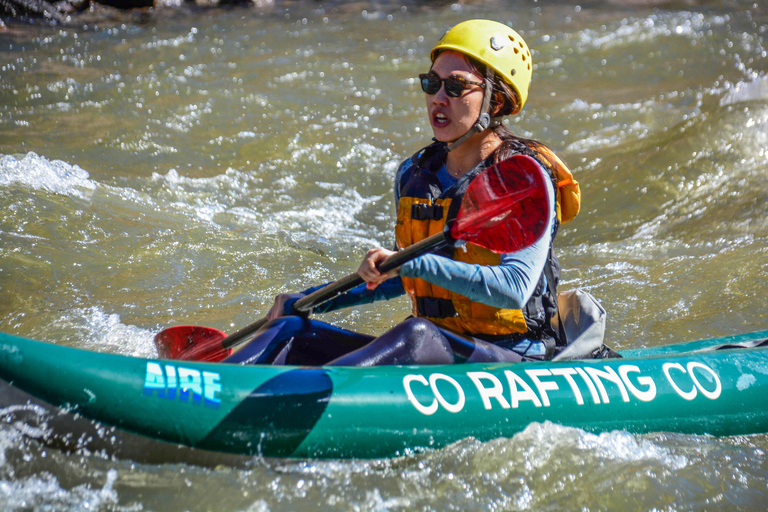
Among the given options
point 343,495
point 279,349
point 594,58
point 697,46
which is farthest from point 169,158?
point 697,46

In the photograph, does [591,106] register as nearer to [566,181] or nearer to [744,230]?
[744,230]

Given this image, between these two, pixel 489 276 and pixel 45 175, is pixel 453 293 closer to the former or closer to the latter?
pixel 489 276

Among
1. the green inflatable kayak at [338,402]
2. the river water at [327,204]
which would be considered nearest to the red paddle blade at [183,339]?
the river water at [327,204]

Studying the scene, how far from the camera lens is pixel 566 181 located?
7.49 ft

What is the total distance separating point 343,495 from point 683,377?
1.24 metres

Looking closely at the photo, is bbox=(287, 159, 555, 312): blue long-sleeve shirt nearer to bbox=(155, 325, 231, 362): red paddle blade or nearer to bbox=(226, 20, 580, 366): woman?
bbox=(226, 20, 580, 366): woman

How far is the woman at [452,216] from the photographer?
7.58 ft

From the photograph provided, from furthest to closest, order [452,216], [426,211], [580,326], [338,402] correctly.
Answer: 1. [580,326]
2. [426,211]
3. [452,216]
4. [338,402]

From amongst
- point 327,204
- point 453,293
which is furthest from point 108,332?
point 327,204

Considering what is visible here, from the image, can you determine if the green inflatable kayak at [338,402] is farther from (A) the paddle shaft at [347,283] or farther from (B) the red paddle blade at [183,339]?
(B) the red paddle blade at [183,339]

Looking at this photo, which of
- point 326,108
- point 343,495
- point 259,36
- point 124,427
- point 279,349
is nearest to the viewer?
point 124,427

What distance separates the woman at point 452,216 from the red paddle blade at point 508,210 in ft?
0.12

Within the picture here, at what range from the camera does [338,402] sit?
2150 mm

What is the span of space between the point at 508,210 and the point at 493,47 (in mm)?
572
